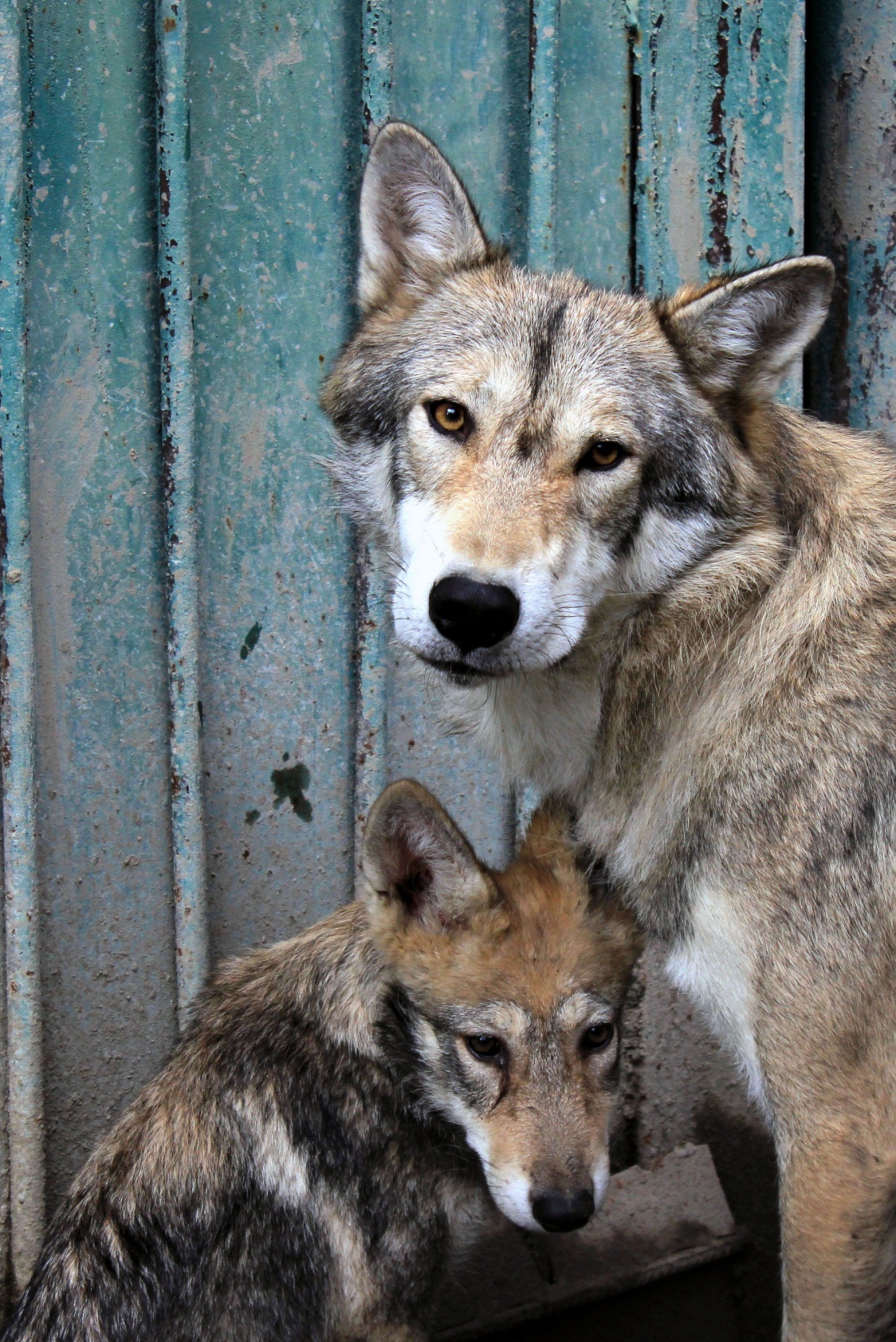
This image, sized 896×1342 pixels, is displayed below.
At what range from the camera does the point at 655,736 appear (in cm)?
308

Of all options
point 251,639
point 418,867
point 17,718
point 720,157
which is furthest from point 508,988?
point 720,157

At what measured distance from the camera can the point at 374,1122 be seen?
3324mm

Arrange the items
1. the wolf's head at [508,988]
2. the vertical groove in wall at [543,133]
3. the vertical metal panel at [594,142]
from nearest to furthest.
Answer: the wolf's head at [508,988], the vertical groove in wall at [543,133], the vertical metal panel at [594,142]

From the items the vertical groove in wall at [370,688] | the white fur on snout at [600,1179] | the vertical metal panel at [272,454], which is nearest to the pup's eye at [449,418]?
the vertical metal panel at [272,454]

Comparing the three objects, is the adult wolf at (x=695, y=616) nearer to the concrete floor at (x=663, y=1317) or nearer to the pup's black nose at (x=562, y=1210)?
the pup's black nose at (x=562, y=1210)

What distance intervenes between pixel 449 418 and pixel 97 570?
56.8 inches

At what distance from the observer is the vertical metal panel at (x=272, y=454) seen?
149 inches

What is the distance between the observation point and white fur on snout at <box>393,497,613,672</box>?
8.68 ft

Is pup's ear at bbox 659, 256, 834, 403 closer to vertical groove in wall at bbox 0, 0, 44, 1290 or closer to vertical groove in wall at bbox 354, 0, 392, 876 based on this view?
vertical groove in wall at bbox 354, 0, 392, 876

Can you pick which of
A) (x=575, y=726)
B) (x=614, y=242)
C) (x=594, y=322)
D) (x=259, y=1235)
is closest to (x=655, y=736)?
(x=575, y=726)

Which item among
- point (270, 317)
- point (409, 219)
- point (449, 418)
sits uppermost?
point (409, 219)

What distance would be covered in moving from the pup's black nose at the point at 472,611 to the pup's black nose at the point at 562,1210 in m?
1.33

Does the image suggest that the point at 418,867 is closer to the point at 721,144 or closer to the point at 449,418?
the point at 449,418

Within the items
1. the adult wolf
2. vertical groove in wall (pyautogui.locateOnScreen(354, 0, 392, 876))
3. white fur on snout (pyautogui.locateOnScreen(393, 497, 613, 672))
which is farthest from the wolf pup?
vertical groove in wall (pyautogui.locateOnScreen(354, 0, 392, 876))
